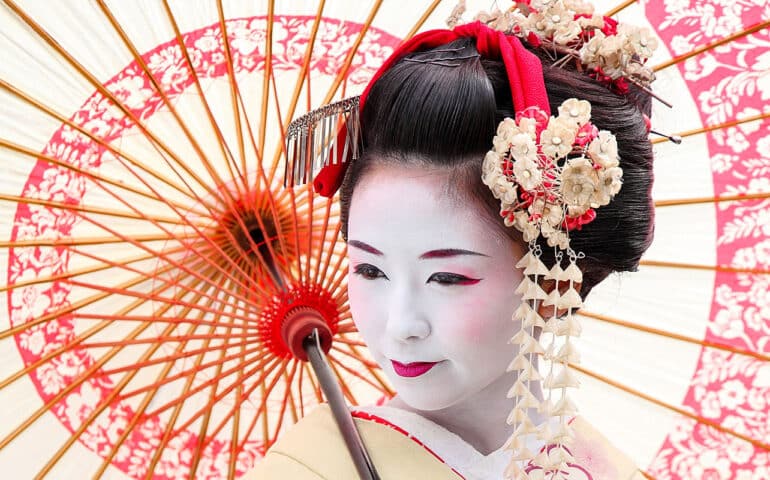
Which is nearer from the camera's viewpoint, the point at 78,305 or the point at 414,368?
the point at 414,368

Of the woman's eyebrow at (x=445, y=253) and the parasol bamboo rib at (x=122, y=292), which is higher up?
the woman's eyebrow at (x=445, y=253)

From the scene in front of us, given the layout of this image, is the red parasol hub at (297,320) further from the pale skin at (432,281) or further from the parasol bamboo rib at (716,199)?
the parasol bamboo rib at (716,199)

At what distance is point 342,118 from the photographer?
1.59 meters

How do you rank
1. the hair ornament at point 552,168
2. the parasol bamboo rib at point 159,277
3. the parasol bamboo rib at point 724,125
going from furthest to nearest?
the parasol bamboo rib at point 724,125 → the parasol bamboo rib at point 159,277 → the hair ornament at point 552,168

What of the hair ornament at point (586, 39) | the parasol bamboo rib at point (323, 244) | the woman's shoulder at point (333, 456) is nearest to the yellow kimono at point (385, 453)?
the woman's shoulder at point (333, 456)

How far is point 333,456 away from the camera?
1570 millimetres

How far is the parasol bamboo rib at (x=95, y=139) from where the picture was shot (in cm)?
167

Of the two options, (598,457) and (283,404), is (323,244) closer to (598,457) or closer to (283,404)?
(283,404)

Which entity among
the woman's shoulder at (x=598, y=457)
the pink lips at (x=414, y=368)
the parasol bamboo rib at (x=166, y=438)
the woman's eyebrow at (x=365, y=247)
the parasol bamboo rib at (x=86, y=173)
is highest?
the parasol bamboo rib at (x=86, y=173)

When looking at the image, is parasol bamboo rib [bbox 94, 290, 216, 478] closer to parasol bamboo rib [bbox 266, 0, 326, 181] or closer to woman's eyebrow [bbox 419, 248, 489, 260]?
parasol bamboo rib [bbox 266, 0, 326, 181]

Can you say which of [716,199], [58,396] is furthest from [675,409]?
[58,396]

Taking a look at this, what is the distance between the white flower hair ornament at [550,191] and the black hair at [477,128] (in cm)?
6

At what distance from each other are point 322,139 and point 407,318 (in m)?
0.39

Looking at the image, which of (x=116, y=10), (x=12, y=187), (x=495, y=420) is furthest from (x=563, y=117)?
(x=12, y=187)
